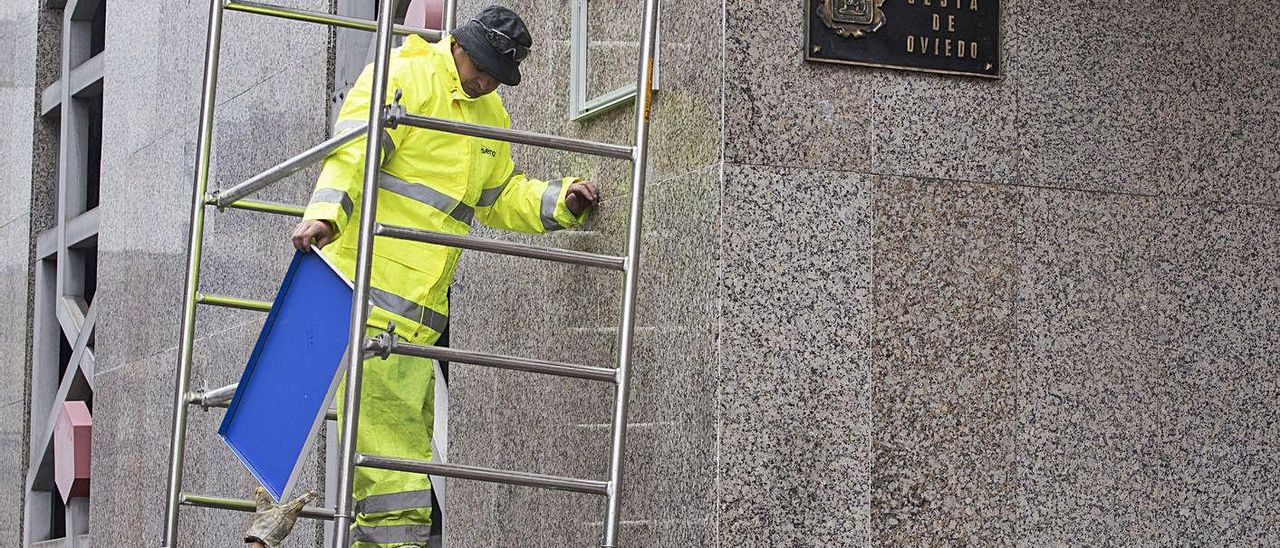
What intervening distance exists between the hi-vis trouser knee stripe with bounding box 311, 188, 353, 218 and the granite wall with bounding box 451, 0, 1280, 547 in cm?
104

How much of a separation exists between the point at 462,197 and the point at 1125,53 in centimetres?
237

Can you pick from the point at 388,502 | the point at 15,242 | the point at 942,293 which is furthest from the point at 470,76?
the point at 15,242

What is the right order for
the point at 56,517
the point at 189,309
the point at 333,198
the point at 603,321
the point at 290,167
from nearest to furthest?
the point at 333,198, the point at 290,167, the point at 603,321, the point at 189,309, the point at 56,517

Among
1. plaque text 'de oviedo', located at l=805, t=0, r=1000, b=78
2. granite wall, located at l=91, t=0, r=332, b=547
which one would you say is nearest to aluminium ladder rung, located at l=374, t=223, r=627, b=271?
plaque text 'de oviedo', located at l=805, t=0, r=1000, b=78

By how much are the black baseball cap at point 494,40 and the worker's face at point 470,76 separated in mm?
37

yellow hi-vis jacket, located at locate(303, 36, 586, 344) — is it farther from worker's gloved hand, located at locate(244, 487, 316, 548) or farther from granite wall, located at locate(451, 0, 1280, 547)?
worker's gloved hand, located at locate(244, 487, 316, 548)

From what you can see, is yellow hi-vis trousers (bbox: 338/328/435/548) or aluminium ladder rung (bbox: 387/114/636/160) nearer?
aluminium ladder rung (bbox: 387/114/636/160)

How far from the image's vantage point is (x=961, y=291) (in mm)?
6293

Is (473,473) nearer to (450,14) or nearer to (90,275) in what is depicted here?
(450,14)

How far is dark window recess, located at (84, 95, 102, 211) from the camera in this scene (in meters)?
15.2

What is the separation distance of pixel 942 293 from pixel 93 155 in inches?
417

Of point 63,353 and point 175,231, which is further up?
point 175,231

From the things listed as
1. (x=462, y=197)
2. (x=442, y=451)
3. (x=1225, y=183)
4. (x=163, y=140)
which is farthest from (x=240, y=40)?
(x=1225, y=183)

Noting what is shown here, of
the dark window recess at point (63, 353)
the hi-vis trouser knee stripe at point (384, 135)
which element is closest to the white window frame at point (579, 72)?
the hi-vis trouser knee stripe at point (384, 135)
